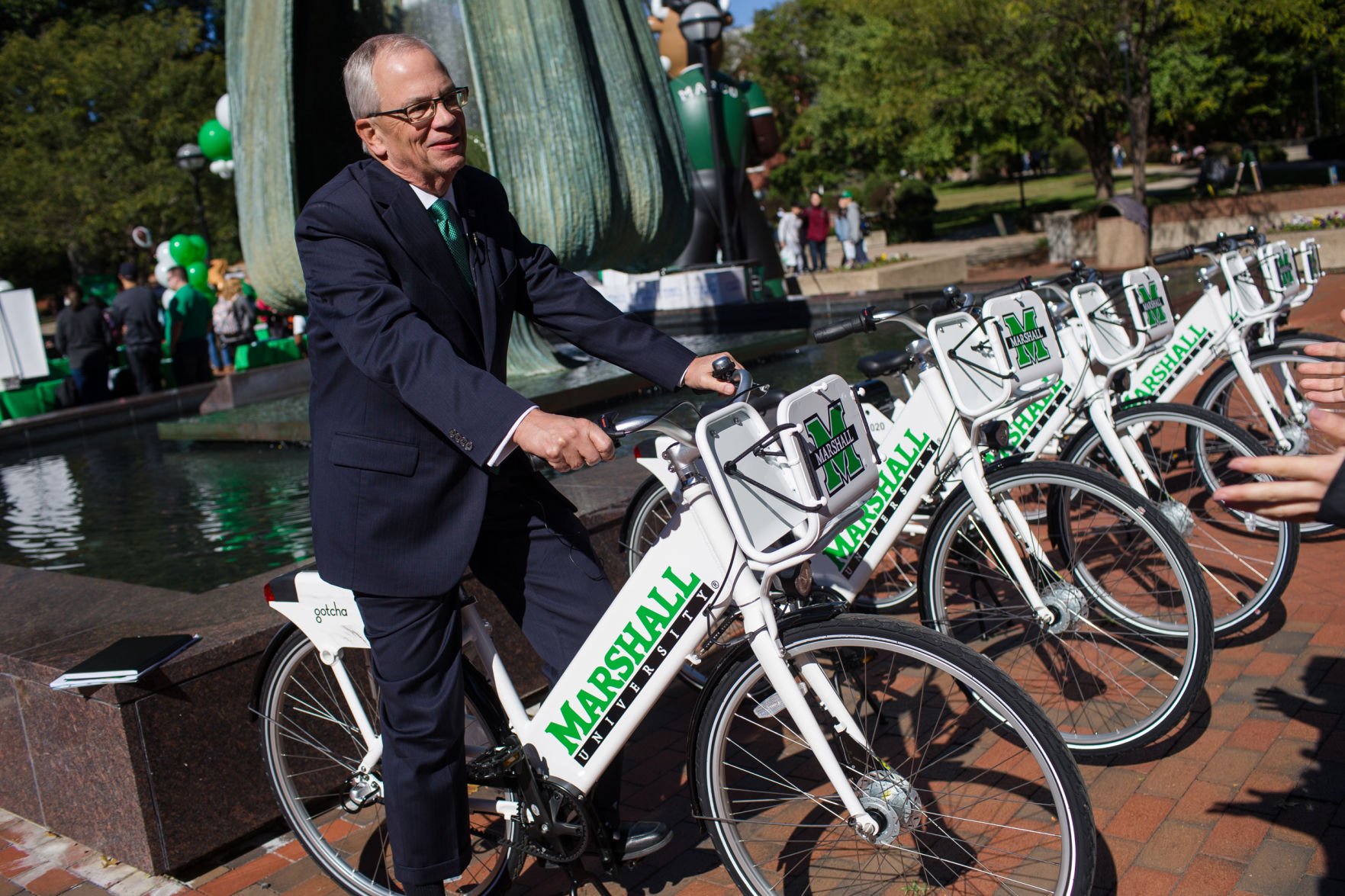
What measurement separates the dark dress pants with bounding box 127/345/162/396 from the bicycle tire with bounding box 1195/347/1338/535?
13.2m

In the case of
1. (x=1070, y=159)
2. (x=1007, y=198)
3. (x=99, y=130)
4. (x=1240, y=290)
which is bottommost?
(x=1240, y=290)

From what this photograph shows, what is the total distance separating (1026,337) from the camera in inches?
152

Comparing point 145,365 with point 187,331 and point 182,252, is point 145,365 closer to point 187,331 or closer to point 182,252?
point 187,331

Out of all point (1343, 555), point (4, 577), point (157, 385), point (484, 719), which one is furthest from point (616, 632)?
point (157, 385)

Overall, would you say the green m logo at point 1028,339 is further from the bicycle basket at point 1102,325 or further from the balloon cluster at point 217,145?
the balloon cluster at point 217,145

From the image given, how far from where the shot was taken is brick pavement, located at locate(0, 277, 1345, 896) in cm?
299

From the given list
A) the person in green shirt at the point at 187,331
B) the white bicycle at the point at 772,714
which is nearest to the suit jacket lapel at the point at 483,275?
the white bicycle at the point at 772,714

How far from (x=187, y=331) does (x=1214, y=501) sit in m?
13.9

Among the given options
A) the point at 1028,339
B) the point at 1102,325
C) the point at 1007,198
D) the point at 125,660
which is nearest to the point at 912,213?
the point at 1007,198

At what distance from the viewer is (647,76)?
9984mm

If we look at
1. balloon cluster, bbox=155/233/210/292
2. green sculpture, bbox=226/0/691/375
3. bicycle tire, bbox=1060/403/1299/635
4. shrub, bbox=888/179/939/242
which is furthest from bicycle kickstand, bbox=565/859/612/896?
shrub, bbox=888/179/939/242

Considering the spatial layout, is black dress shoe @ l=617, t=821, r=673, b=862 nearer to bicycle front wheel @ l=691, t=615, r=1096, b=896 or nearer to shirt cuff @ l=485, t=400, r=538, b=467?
bicycle front wheel @ l=691, t=615, r=1096, b=896

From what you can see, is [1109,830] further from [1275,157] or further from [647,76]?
[1275,157]

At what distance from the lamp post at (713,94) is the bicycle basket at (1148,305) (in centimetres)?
1122
